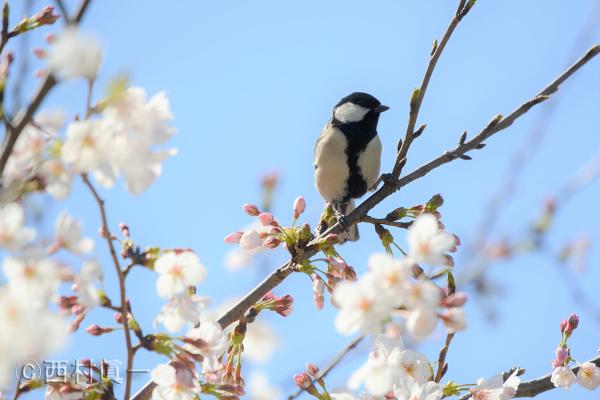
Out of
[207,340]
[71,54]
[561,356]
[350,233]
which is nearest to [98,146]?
[71,54]

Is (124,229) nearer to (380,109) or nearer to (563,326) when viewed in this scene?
(563,326)

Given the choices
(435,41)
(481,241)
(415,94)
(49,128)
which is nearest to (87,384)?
(49,128)

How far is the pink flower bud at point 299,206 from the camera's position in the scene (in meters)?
2.39

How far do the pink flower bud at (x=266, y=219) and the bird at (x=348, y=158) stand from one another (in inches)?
64.8

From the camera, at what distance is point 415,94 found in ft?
7.04

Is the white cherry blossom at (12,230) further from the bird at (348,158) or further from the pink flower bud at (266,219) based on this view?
the bird at (348,158)

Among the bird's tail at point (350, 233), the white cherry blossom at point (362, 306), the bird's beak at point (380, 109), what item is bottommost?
the white cherry blossom at point (362, 306)

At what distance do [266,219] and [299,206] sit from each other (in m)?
0.19

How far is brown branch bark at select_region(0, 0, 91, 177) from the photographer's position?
125 centimetres

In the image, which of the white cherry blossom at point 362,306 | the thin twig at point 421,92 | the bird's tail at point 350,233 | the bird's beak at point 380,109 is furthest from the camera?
the bird's beak at point 380,109

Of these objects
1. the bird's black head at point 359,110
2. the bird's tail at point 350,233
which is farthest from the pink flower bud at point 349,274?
the bird's black head at point 359,110

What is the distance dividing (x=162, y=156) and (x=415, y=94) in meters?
0.93

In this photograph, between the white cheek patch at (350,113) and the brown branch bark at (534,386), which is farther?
the white cheek patch at (350,113)

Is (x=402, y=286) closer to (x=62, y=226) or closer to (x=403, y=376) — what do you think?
(x=403, y=376)
